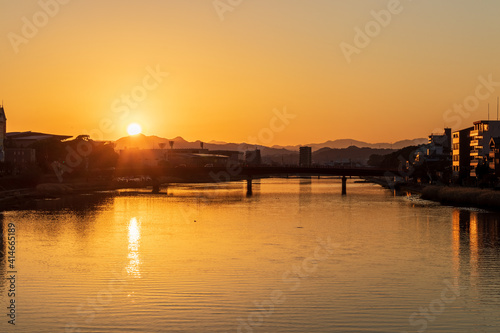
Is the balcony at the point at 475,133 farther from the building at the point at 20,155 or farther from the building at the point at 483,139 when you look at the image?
the building at the point at 20,155

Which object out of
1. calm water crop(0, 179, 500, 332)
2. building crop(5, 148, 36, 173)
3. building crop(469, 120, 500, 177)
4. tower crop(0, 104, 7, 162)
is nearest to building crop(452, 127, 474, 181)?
building crop(469, 120, 500, 177)

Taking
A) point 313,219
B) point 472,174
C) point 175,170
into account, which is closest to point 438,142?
point 472,174

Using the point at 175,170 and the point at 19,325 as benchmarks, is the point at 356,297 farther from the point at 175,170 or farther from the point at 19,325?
the point at 175,170

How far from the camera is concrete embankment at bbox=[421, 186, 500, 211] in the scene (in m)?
82.3

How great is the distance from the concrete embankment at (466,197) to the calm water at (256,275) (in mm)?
15022

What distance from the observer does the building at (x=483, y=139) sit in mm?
131688

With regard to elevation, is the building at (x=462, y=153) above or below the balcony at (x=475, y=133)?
below

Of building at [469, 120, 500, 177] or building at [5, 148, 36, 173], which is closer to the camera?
building at [469, 120, 500, 177]

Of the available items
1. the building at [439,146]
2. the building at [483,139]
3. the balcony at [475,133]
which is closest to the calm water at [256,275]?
the building at [483,139]

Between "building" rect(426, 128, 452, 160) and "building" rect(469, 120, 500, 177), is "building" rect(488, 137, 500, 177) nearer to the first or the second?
"building" rect(469, 120, 500, 177)

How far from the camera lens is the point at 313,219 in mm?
71375

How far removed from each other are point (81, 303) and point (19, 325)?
3.83 m

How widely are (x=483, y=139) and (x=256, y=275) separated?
110013 mm

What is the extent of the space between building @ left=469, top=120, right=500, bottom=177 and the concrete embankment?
2722 cm
